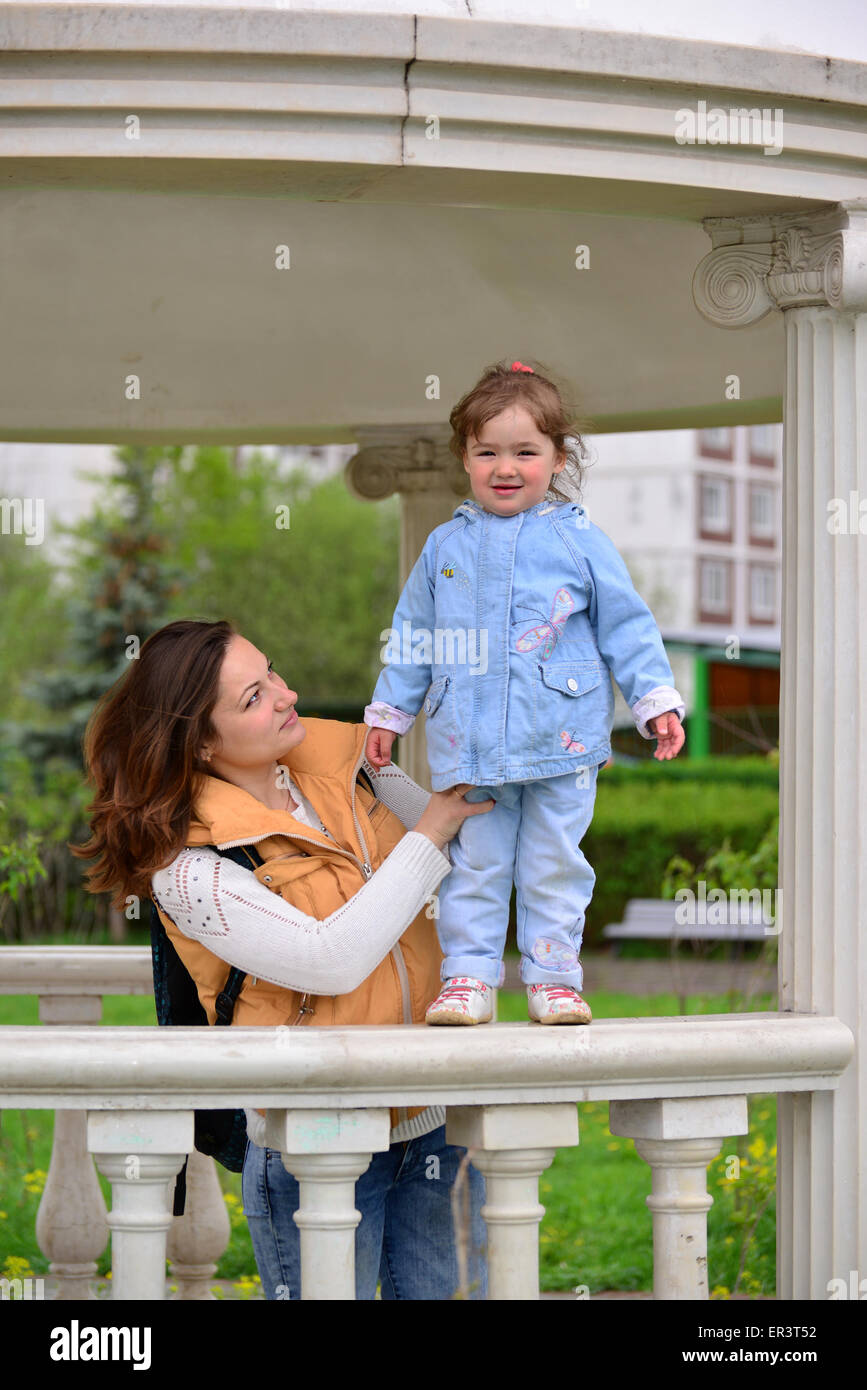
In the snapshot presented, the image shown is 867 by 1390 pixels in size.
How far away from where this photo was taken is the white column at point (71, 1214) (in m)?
5.45

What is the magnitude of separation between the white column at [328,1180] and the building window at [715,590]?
48846 millimetres

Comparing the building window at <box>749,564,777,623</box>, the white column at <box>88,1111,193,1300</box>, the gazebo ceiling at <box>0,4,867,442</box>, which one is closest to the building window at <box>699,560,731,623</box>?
the building window at <box>749,564,777,623</box>

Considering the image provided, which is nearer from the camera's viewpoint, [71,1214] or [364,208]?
[364,208]

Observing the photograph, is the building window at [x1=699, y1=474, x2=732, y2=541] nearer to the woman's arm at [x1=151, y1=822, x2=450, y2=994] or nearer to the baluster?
the baluster

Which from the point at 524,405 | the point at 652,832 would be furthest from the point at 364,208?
the point at 652,832

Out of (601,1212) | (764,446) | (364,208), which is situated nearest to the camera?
(364,208)

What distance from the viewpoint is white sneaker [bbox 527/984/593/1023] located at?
11.2ft

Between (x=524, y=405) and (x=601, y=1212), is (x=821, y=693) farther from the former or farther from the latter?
(x=601, y=1212)

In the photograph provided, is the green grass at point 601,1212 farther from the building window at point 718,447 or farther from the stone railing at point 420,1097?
the building window at point 718,447

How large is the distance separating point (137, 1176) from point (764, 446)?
52.3 metres

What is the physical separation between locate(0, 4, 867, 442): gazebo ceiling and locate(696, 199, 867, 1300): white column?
153mm

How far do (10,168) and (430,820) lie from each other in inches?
62.3

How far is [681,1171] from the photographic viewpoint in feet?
11.2

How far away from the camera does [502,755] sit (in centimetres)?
349
